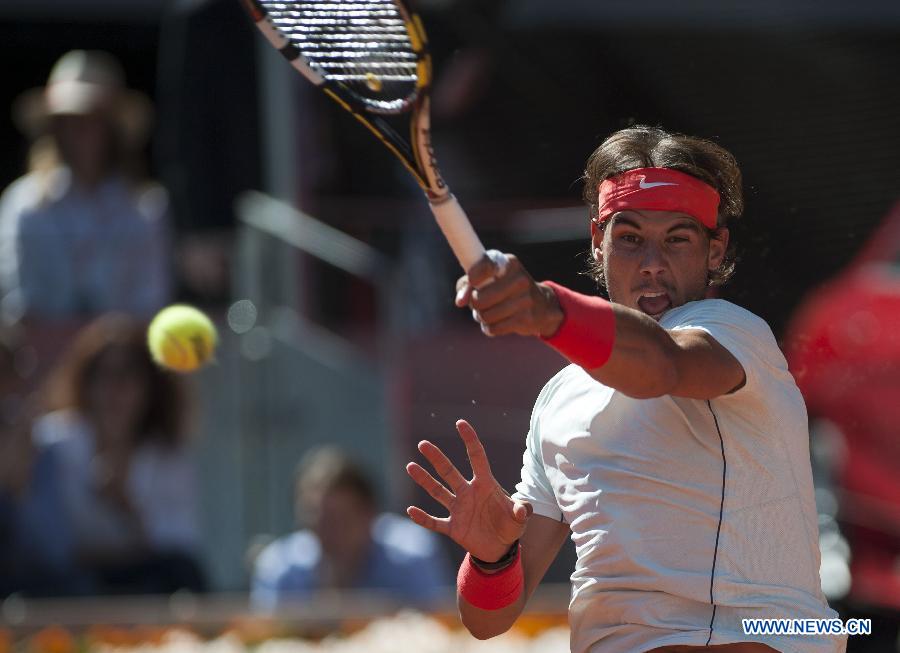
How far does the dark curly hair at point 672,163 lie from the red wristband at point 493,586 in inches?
21.2

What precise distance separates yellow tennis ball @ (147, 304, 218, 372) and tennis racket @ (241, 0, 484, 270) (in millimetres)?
663

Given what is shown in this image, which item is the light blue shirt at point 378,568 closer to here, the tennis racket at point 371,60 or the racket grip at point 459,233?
the tennis racket at point 371,60

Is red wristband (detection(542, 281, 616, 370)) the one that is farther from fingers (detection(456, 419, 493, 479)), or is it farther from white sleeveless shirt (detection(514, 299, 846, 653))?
fingers (detection(456, 419, 493, 479))

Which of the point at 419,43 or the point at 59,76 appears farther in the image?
the point at 59,76

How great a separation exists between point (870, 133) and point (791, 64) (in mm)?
462

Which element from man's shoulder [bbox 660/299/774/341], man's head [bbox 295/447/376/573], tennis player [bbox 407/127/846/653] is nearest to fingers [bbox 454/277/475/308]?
tennis player [bbox 407/127/846/653]

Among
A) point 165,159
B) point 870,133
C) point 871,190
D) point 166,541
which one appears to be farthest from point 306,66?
point 165,159

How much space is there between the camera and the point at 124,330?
605 centimetres

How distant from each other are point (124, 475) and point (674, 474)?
3.93 m

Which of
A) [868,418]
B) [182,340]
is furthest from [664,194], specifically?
[868,418]

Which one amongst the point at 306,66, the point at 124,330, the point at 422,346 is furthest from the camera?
the point at 422,346

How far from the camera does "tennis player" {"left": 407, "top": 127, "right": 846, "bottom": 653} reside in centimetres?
250

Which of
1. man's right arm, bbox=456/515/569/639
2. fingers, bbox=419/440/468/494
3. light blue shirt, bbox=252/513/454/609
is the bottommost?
light blue shirt, bbox=252/513/454/609

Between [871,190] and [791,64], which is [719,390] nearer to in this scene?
[871,190]
